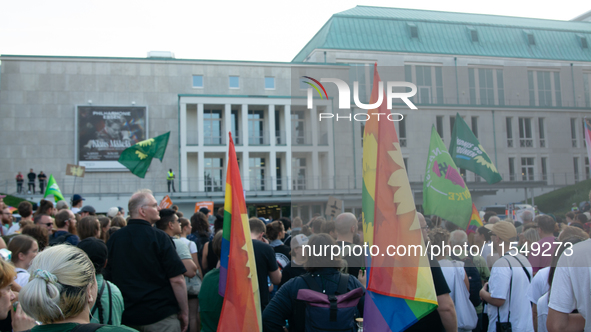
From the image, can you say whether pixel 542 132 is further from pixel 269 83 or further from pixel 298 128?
pixel 269 83

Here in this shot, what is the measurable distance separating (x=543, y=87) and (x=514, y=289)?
1936 millimetres

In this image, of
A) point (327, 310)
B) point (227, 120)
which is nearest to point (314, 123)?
point (327, 310)

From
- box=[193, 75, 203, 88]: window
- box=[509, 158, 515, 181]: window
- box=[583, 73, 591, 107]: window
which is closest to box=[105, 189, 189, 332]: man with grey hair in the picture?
box=[509, 158, 515, 181]: window

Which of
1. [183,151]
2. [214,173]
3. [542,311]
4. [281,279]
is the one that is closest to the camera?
[542,311]

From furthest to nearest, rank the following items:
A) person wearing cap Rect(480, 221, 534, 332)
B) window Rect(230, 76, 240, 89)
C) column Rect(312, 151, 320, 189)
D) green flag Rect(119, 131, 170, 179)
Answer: window Rect(230, 76, 240, 89) → green flag Rect(119, 131, 170, 179) → person wearing cap Rect(480, 221, 534, 332) → column Rect(312, 151, 320, 189)

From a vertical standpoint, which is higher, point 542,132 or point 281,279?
point 542,132

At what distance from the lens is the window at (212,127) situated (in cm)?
3747

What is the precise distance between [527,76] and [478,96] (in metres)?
0.48

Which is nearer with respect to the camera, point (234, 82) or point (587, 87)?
point (587, 87)

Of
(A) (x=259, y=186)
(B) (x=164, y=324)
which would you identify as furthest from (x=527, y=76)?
(A) (x=259, y=186)

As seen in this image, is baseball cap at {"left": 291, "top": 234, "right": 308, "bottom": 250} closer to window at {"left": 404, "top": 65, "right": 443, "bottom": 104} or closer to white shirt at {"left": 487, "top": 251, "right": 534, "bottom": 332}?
window at {"left": 404, "top": 65, "right": 443, "bottom": 104}

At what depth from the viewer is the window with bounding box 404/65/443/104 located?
348 cm

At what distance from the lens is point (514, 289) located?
4.46 meters

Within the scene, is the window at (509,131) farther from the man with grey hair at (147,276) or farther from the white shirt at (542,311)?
the man with grey hair at (147,276)
